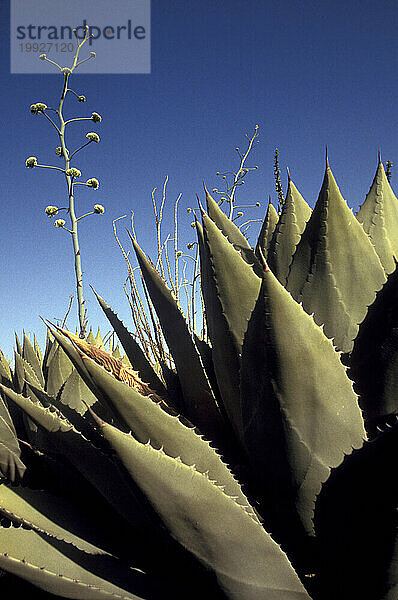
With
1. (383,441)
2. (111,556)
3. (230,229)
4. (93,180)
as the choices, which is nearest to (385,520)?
(383,441)

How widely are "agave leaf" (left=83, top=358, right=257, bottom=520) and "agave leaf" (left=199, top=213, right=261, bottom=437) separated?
0.26 ft

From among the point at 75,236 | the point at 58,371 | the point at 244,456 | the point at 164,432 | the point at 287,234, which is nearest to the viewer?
the point at 164,432

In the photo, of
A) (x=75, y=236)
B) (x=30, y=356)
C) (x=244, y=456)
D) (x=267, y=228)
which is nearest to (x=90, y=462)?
(x=244, y=456)

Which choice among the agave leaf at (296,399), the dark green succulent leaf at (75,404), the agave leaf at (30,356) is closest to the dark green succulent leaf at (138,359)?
the dark green succulent leaf at (75,404)

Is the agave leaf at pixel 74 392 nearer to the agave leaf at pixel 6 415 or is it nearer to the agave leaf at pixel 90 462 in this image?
the agave leaf at pixel 6 415

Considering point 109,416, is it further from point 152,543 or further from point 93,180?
point 93,180

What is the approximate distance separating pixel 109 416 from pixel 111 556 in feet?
0.66

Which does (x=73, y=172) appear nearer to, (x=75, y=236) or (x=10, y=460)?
(x=75, y=236)

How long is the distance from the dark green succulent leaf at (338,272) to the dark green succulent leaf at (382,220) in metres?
0.16

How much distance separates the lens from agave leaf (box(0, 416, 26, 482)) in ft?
2.89

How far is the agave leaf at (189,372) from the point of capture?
0.76 m

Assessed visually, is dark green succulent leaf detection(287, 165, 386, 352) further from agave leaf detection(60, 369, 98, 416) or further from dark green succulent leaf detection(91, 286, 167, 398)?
agave leaf detection(60, 369, 98, 416)

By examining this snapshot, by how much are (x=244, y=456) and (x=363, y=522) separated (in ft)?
0.77

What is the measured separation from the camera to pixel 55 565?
0.57 meters
